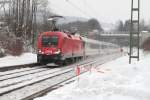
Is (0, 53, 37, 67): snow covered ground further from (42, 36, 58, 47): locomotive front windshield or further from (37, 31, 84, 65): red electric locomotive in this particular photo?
(42, 36, 58, 47): locomotive front windshield

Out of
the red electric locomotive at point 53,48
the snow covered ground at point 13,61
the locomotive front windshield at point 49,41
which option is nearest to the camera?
the snow covered ground at point 13,61

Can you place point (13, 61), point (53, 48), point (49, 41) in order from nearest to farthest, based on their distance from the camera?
point (53, 48) < point (49, 41) < point (13, 61)

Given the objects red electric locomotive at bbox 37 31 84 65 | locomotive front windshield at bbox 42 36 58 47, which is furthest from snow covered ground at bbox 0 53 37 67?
locomotive front windshield at bbox 42 36 58 47

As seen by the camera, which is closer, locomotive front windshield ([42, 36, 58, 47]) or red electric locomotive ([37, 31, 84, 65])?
red electric locomotive ([37, 31, 84, 65])

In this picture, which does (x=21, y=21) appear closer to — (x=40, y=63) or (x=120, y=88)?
(x=40, y=63)

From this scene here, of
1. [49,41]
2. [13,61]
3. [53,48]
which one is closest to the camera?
[53,48]

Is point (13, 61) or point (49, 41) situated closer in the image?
point (49, 41)

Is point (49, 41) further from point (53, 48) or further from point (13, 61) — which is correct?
point (13, 61)

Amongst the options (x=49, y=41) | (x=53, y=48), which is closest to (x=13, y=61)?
(x=49, y=41)

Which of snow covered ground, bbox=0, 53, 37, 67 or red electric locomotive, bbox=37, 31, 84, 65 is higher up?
red electric locomotive, bbox=37, 31, 84, 65

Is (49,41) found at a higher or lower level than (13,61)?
higher

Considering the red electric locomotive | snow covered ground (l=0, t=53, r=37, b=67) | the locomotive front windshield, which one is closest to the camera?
snow covered ground (l=0, t=53, r=37, b=67)

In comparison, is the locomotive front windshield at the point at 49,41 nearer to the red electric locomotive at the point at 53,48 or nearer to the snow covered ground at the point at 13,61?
the red electric locomotive at the point at 53,48

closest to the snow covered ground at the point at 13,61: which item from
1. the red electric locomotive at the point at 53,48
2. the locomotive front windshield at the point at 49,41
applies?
the red electric locomotive at the point at 53,48
